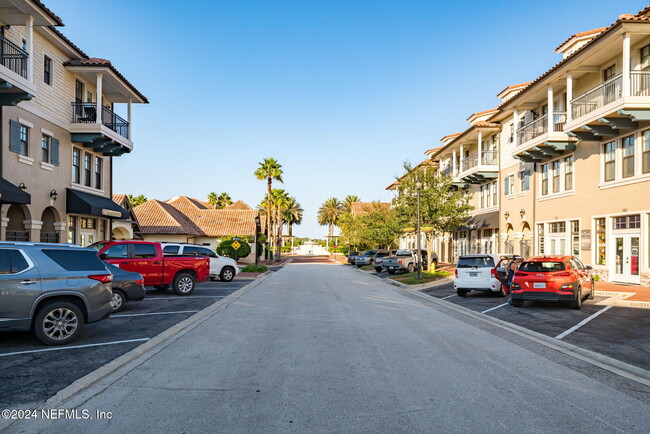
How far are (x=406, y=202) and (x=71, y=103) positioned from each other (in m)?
18.6

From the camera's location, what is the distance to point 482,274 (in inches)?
698

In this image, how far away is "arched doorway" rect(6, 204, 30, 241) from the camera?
18.5 metres

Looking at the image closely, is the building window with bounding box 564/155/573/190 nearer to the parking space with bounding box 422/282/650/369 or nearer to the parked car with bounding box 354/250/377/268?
the parking space with bounding box 422/282/650/369

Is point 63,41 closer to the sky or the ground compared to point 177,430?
closer to the sky

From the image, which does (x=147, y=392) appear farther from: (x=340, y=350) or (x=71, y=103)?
(x=71, y=103)

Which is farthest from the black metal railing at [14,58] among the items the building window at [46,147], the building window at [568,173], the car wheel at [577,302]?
the building window at [568,173]

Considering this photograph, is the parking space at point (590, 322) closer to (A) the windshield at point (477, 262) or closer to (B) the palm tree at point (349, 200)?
(A) the windshield at point (477, 262)

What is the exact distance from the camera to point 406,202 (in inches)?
1135

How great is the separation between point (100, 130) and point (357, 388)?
20097 mm

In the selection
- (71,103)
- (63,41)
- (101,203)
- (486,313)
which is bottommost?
(486,313)

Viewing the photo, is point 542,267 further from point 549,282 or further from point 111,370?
point 111,370

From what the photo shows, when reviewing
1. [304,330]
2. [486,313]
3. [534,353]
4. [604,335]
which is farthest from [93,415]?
[486,313]

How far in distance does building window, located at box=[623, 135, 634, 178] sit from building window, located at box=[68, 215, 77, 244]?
25.0 metres

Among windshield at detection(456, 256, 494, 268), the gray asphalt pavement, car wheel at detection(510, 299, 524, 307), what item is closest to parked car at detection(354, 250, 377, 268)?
windshield at detection(456, 256, 494, 268)
